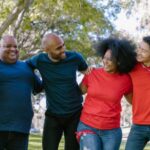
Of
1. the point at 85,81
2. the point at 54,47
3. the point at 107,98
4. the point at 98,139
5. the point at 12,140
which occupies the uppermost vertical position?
the point at 54,47

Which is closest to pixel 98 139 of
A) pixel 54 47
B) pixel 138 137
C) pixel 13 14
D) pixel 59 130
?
pixel 138 137

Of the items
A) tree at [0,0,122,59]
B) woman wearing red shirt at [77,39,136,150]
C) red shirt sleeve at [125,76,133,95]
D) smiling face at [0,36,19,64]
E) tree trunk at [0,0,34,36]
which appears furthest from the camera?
tree at [0,0,122,59]

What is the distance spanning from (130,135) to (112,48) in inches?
44.8

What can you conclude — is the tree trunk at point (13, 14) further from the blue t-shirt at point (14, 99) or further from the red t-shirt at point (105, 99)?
the red t-shirt at point (105, 99)

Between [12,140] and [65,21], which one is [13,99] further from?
[65,21]

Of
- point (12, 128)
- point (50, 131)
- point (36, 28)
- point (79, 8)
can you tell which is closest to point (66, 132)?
point (50, 131)

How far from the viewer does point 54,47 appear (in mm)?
6238

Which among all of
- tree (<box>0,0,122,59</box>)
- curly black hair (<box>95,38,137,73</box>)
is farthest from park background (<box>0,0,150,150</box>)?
curly black hair (<box>95,38,137,73</box>)

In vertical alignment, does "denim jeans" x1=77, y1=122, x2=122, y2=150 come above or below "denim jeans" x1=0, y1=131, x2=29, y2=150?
above

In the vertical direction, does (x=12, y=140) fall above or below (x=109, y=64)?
below

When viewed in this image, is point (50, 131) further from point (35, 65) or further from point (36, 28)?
point (36, 28)

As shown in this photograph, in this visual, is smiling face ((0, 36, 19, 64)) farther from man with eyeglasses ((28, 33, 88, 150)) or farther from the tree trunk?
the tree trunk

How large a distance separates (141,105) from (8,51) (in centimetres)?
186

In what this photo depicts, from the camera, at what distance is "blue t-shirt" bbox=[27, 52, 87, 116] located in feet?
20.5
